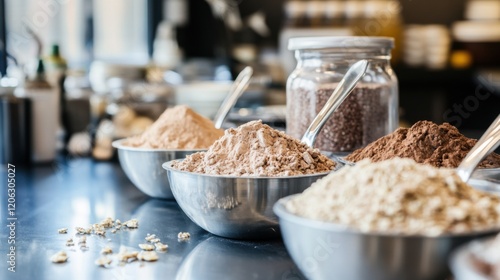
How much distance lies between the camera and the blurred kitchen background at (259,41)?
3.67 metres

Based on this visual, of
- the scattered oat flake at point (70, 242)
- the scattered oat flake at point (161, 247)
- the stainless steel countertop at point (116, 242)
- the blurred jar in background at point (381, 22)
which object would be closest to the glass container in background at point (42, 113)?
the stainless steel countertop at point (116, 242)

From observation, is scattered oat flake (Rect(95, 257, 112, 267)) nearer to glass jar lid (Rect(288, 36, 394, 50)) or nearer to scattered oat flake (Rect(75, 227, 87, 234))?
scattered oat flake (Rect(75, 227, 87, 234))

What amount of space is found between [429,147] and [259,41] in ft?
12.6

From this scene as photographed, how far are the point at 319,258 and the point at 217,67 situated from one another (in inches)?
160

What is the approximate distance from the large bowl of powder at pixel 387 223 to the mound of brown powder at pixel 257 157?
180 millimetres

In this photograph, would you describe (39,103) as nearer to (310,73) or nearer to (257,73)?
(310,73)

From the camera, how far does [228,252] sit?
89cm

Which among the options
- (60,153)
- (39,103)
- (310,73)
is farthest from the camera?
(60,153)

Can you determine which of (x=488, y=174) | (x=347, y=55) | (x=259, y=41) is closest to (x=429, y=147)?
(x=488, y=174)

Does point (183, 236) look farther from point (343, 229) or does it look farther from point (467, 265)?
point (467, 265)

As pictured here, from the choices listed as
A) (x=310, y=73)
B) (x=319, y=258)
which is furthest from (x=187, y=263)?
(x=310, y=73)

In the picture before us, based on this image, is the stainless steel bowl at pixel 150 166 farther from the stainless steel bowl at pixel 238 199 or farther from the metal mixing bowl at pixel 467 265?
the metal mixing bowl at pixel 467 265

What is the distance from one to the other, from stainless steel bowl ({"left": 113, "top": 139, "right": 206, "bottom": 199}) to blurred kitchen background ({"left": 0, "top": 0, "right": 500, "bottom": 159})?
1.77 meters

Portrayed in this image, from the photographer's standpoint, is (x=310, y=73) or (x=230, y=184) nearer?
(x=230, y=184)
